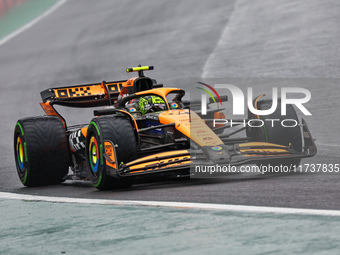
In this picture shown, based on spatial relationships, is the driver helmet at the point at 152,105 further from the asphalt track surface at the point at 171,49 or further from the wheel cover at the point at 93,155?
the asphalt track surface at the point at 171,49

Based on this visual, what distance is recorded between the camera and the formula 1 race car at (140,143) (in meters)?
8.42

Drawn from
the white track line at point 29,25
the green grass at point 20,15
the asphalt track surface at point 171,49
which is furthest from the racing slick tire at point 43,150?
the green grass at point 20,15

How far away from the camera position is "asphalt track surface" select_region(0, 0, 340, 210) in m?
Answer: 19.6

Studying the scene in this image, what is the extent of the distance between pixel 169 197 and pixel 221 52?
20.0 meters

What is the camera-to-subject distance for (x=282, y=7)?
31.9 m

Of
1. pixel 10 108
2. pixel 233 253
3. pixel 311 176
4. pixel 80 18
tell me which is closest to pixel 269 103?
pixel 311 176

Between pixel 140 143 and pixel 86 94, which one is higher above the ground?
pixel 86 94

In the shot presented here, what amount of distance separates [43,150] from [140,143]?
1811mm

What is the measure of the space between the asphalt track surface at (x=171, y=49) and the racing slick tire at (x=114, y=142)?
80 centimetres

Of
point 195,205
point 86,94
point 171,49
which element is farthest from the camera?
point 171,49

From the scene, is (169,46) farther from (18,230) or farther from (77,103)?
(18,230)

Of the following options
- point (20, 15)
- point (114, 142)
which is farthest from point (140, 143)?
point (20, 15)

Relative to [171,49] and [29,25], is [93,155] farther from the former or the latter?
[29,25]

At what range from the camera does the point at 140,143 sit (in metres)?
9.12
